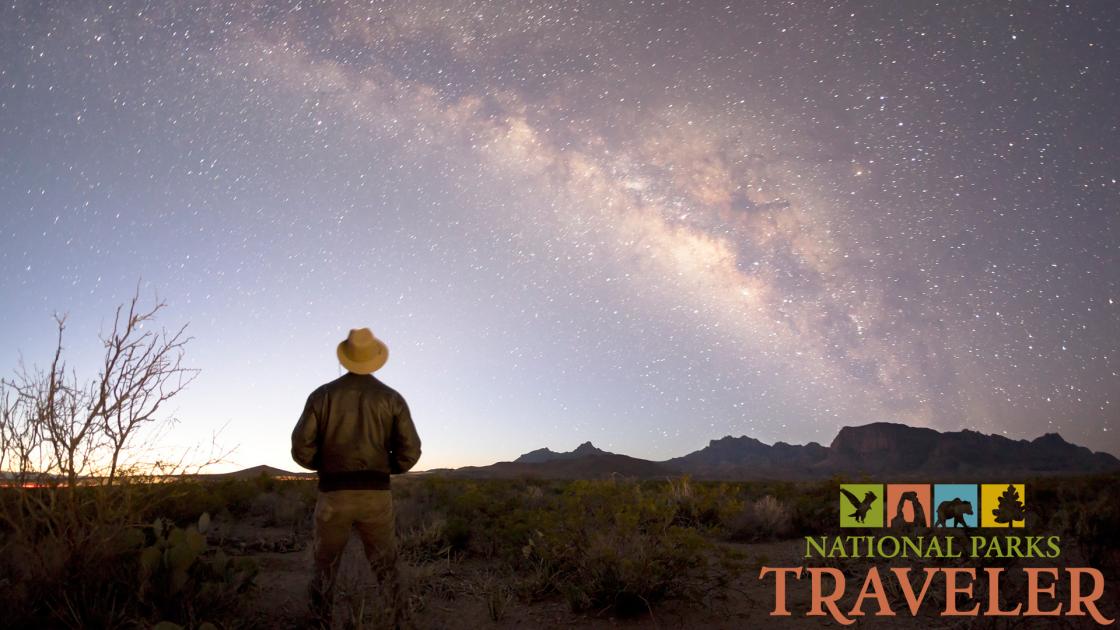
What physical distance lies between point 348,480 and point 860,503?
8559 millimetres

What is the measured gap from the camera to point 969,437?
A: 11256 cm

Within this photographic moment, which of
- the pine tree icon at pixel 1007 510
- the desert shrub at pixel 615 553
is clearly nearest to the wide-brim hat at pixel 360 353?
the desert shrub at pixel 615 553

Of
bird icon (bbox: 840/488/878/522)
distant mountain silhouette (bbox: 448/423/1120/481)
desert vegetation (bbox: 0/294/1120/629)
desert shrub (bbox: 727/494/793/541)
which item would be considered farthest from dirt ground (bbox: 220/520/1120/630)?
distant mountain silhouette (bbox: 448/423/1120/481)

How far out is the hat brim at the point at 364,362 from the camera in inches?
219

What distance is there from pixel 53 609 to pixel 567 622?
3960 millimetres

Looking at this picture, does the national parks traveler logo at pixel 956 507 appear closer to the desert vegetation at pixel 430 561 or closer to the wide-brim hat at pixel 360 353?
the desert vegetation at pixel 430 561

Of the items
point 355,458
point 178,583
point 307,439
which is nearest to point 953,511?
point 355,458

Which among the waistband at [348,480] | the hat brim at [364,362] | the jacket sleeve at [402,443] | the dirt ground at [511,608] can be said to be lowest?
the dirt ground at [511,608]

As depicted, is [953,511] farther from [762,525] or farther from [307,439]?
[307,439]

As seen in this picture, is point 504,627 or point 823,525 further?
point 823,525

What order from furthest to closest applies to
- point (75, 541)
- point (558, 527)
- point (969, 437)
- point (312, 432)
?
point (969, 437)
point (558, 527)
point (75, 541)
point (312, 432)

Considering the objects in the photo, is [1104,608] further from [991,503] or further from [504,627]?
[504,627]

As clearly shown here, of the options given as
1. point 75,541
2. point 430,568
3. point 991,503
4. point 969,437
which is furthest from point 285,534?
point 969,437

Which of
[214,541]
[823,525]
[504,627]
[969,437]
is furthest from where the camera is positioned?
[969,437]
